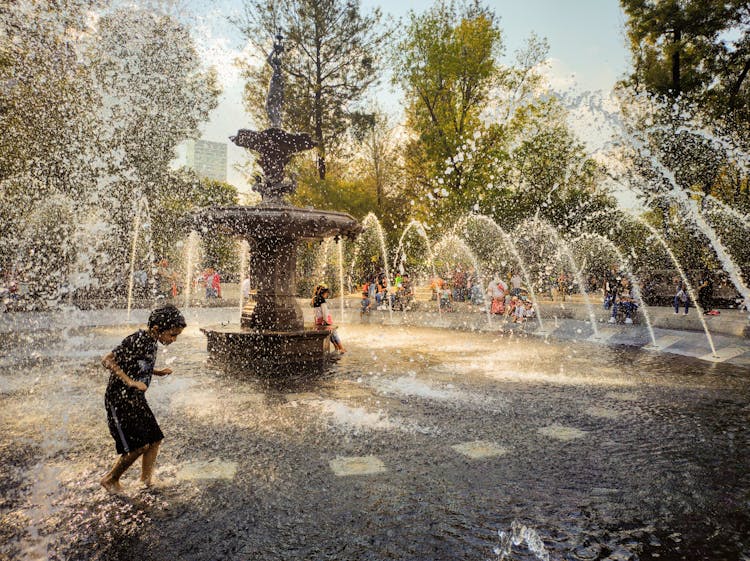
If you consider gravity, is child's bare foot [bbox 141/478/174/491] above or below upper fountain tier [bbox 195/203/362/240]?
below

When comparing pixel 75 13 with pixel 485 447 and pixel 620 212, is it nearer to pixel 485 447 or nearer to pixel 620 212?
pixel 485 447

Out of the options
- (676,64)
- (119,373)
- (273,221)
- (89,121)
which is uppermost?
(676,64)

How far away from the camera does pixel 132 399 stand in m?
3.78

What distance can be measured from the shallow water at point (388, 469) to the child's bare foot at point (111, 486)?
57 millimetres

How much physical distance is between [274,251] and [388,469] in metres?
6.87

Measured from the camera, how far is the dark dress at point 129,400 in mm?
3746

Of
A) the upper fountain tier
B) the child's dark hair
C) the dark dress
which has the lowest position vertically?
the dark dress

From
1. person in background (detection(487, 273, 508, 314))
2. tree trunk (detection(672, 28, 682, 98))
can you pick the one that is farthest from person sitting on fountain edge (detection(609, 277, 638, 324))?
tree trunk (detection(672, 28, 682, 98))

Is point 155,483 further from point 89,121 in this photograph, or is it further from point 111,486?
point 89,121

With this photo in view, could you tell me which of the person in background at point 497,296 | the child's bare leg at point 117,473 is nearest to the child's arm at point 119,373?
the child's bare leg at point 117,473

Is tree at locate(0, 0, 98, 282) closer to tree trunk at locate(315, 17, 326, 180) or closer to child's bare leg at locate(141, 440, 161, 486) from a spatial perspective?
tree trunk at locate(315, 17, 326, 180)

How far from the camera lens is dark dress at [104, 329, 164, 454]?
375 centimetres

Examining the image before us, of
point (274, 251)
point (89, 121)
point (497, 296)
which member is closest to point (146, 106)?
point (89, 121)

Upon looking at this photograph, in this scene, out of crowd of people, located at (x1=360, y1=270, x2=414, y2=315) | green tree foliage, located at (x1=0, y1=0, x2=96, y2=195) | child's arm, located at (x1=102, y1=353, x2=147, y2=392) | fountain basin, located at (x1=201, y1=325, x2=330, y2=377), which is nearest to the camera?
child's arm, located at (x1=102, y1=353, x2=147, y2=392)
